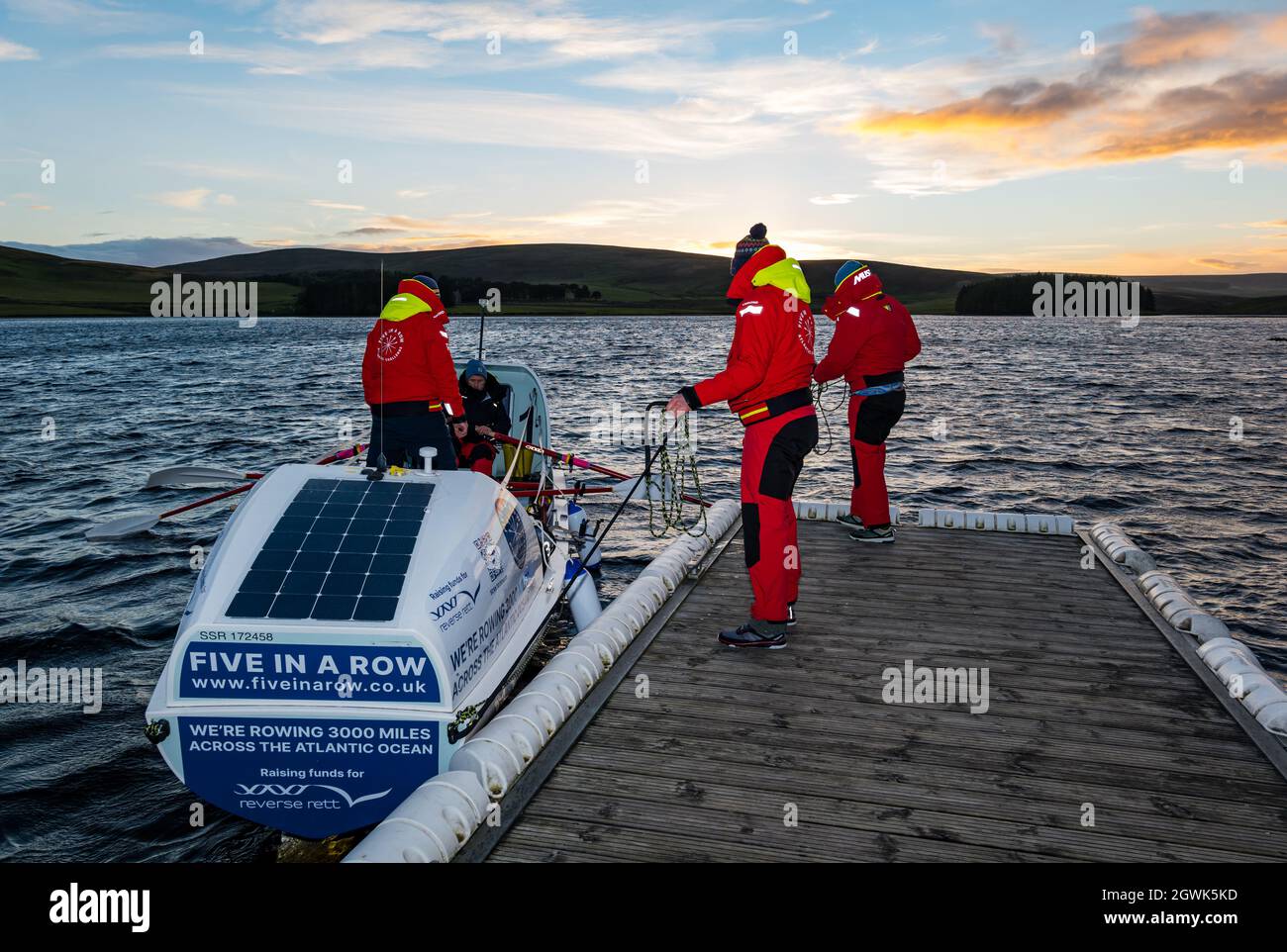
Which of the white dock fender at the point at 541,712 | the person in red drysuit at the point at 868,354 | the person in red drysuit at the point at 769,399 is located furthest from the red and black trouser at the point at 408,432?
the person in red drysuit at the point at 868,354

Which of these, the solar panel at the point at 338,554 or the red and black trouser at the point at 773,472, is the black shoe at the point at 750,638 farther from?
the solar panel at the point at 338,554

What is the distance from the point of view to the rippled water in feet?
29.7

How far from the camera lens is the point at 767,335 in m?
6.21

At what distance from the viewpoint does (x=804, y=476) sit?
2453 cm

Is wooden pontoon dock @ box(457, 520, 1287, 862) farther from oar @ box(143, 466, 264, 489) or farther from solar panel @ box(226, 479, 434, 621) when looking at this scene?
oar @ box(143, 466, 264, 489)

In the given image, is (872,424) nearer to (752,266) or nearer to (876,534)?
(876,534)

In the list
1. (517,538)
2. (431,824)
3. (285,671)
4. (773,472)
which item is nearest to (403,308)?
(517,538)

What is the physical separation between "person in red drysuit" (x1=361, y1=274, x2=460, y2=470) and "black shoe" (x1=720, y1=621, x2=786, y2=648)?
349 centimetres

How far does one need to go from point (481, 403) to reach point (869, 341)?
5.25m

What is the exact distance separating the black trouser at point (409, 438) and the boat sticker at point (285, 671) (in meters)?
3.52

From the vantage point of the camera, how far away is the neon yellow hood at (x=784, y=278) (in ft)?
20.5

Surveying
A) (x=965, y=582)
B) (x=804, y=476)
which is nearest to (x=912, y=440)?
(x=804, y=476)
